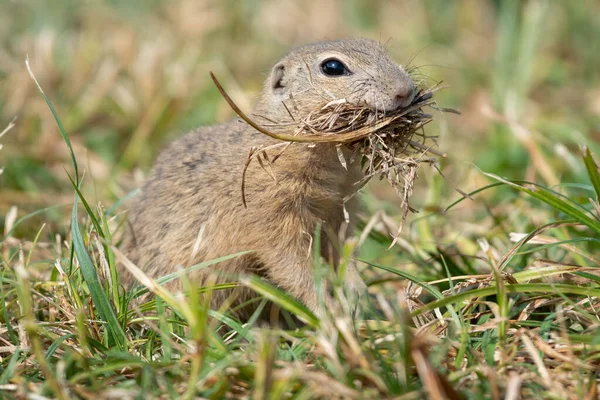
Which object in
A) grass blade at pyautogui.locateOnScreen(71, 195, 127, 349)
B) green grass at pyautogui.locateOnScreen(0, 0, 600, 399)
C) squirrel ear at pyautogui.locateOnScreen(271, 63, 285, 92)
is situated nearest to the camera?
green grass at pyautogui.locateOnScreen(0, 0, 600, 399)

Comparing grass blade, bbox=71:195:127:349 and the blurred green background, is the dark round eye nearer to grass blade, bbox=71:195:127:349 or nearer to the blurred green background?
the blurred green background

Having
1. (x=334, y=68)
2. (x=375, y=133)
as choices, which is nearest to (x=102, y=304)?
(x=375, y=133)

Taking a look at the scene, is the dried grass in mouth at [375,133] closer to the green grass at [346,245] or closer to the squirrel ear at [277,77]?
the green grass at [346,245]

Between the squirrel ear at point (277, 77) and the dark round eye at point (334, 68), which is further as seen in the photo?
the squirrel ear at point (277, 77)

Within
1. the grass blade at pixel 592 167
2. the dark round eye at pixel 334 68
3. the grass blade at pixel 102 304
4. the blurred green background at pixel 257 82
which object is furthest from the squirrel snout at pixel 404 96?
the grass blade at pixel 102 304

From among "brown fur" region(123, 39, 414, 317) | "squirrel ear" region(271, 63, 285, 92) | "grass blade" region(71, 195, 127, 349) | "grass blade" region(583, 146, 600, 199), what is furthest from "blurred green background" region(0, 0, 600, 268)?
"grass blade" region(71, 195, 127, 349)

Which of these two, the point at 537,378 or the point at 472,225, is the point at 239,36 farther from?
the point at 537,378
